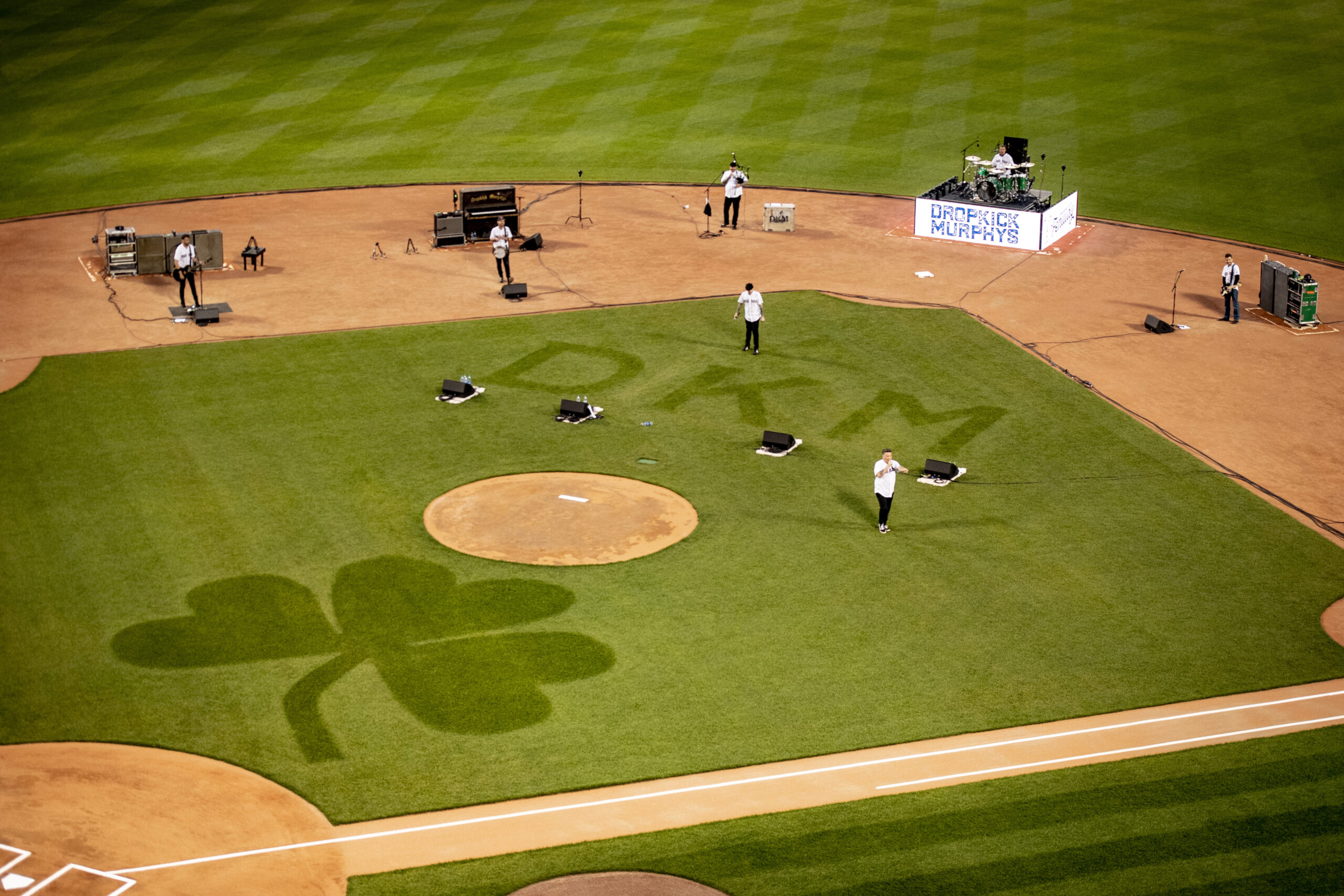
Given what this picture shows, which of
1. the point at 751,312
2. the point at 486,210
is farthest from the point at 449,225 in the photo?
the point at 751,312

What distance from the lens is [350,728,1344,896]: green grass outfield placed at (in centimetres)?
1734

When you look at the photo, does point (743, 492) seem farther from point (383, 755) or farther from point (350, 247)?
point (350, 247)

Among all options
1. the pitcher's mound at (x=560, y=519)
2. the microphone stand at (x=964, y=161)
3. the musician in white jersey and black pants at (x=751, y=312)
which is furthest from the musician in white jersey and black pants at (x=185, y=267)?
the microphone stand at (x=964, y=161)

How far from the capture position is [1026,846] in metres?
18.1

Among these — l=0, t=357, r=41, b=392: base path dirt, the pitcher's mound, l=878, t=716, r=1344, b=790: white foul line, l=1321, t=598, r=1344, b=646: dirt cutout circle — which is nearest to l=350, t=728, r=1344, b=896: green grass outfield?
l=878, t=716, r=1344, b=790: white foul line

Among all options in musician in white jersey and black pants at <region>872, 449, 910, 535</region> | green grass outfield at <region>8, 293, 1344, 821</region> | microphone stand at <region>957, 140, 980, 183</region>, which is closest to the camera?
green grass outfield at <region>8, 293, 1344, 821</region>

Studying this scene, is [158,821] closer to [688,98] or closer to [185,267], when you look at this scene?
[185,267]

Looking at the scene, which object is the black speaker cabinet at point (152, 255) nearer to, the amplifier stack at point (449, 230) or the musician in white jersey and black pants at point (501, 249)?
the amplifier stack at point (449, 230)

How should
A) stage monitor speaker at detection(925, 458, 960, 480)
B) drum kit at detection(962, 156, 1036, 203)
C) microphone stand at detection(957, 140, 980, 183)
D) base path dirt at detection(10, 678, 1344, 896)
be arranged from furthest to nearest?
microphone stand at detection(957, 140, 980, 183) → drum kit at detection(962, 156, 1036, 203) → stage monitor speaker at detection(925, 458, 960, 480) → base path dirt at detection(10, 678, 1344, 896)

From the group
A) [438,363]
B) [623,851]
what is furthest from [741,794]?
[438,363]

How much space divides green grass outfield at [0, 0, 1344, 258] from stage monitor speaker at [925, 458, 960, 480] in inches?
846

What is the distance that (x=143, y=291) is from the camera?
4041cm

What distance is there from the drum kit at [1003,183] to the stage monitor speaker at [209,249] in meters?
24.3

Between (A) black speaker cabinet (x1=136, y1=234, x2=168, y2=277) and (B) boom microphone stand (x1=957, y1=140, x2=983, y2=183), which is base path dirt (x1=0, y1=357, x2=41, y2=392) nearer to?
(A) black speaker cabinet (x1=136, y1=234, x2=168, y2=277)
